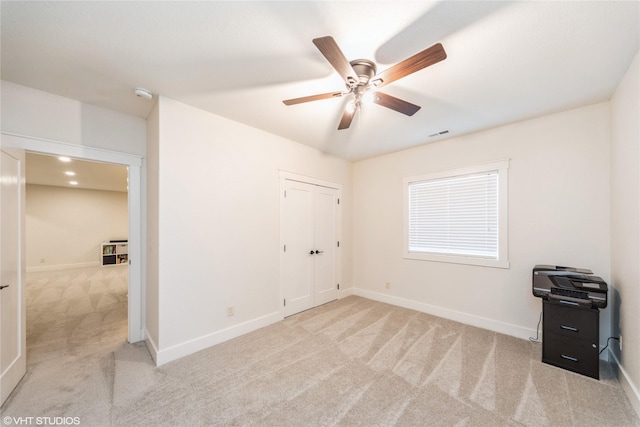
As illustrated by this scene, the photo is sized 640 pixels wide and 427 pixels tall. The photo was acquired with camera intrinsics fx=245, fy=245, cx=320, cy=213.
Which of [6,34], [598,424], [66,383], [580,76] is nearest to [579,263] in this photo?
[598,424]

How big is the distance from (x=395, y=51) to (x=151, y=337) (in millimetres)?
3582

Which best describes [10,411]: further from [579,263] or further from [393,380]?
[579,263]

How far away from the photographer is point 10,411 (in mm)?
1771

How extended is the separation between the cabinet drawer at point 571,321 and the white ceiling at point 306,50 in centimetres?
206

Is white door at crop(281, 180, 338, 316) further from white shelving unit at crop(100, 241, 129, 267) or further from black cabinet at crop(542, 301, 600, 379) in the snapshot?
white shelving unit at crop(100, 241, 129, 267)

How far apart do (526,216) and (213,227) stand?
3725 mm

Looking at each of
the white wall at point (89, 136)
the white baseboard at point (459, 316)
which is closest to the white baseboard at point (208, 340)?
the white wall at point (89, 136)

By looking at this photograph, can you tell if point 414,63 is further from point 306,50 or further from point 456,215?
point 456,215

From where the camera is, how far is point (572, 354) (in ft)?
7.47

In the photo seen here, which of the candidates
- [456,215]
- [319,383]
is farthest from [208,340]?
[456,215]

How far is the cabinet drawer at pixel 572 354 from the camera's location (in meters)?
2.18

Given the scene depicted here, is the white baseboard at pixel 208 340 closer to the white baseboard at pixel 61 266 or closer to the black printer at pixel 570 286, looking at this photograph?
the black printer at pixel 570 286

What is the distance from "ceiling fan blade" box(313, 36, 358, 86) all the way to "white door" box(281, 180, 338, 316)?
2122 millimetres

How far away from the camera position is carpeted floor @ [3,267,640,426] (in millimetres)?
1766
